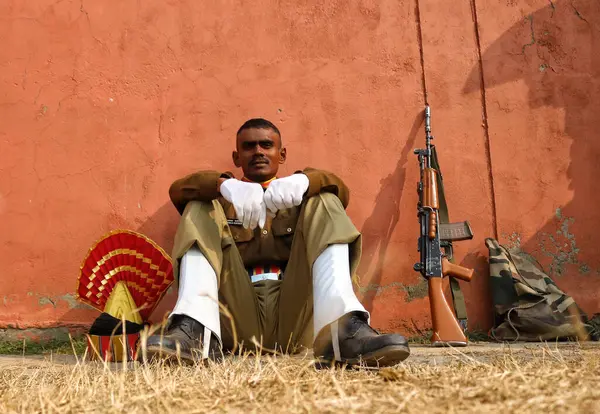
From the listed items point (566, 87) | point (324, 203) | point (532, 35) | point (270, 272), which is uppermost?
point (532, 35)

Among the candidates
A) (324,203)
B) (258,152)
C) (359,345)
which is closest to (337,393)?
(359,345)

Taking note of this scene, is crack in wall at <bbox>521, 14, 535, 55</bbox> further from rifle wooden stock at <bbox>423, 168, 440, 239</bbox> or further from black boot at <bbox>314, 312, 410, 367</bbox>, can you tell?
black boot at <bbox>314, 312, 410, 367</bbox>

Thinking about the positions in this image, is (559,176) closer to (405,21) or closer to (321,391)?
(405,21)

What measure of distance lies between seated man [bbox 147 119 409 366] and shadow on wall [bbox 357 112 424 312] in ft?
A: 2.91

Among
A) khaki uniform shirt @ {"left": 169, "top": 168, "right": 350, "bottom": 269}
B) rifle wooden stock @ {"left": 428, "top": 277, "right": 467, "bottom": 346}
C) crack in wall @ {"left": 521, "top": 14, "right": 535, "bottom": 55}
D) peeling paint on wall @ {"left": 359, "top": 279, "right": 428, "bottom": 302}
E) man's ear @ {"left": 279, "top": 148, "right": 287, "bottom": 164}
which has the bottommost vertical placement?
rifle wooden stock @ {"left": 428, "top": 277, "right": 467, "bottom": 346}

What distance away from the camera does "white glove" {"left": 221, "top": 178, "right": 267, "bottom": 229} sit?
2.24 meters

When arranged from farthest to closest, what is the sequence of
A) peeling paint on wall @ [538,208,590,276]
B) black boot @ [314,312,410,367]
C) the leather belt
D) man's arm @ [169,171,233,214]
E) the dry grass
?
peeling paint on wall @ [538,208,590,276] < the leather belt < man's arm @ [169,171,233,214] < black boot @ [314,312,410,367] < the dry grass

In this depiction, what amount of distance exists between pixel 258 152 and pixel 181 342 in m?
1.19

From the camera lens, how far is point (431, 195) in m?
3.23

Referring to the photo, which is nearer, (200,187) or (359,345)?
(359,345)

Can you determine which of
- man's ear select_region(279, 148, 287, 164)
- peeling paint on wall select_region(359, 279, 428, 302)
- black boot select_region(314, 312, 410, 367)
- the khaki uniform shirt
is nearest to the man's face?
man's ear select_region(279, 148, 287, 164)

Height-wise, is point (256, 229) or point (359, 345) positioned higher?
point (256, 229)

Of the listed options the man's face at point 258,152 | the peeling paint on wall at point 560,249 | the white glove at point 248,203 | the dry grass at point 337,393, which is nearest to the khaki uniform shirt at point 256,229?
the white glove at point 248,203

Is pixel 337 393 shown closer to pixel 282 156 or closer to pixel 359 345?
pixel 359 345
